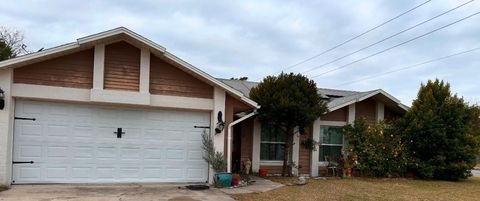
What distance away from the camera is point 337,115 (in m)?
16.6

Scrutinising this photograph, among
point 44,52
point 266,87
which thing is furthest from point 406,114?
point 44,52

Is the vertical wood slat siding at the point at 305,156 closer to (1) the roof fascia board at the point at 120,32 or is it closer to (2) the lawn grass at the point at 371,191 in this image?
(2) the lawn grass at the point at 371,191

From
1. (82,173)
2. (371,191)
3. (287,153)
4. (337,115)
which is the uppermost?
(337,115)

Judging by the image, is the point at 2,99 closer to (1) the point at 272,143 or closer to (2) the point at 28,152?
(2) the point at 28,152

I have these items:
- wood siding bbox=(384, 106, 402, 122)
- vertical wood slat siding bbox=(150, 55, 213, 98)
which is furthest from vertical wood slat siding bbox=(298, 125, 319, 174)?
vertical wood slat siding bbox=(150, 55, 213, 98)

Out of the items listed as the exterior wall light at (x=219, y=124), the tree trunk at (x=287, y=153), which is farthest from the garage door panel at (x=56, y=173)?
the tree trunk at (x=287, y=153)

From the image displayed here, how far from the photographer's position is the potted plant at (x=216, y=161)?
11.5 metres

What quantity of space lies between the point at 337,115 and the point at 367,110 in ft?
4.32

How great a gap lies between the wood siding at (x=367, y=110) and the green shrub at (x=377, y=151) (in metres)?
0.86

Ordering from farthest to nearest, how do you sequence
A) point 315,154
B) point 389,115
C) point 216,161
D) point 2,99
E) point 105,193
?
point 389,115 < point 315,154 < point 216,161 < point 2,99 < point 105,193

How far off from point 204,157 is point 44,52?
15.3 feet

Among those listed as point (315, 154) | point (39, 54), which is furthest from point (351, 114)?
point (39, 54)

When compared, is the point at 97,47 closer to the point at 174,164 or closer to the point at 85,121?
the point at 85,121

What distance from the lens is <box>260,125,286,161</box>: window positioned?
15.9 metres
